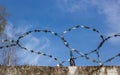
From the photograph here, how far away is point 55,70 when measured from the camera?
4086 millimetres

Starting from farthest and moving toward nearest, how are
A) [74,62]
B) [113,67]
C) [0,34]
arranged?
[0,34] → [74,62] → [113,67]

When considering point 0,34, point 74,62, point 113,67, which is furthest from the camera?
point 0,34

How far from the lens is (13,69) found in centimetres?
407

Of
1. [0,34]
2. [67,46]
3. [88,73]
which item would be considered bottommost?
[88,73]

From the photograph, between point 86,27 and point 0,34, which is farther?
point 0,34

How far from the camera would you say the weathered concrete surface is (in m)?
4.05

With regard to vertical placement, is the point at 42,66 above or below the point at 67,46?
below

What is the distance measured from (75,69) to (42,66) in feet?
1.20

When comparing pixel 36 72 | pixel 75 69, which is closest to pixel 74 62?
pixel 75 69

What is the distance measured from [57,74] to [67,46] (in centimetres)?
52

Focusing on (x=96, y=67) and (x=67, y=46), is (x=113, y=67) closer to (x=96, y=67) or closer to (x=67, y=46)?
(x=96, y=67)

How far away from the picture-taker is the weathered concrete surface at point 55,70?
13.3 ft

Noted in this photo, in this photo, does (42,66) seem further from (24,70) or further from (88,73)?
(88,73)

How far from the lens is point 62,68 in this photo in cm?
410
